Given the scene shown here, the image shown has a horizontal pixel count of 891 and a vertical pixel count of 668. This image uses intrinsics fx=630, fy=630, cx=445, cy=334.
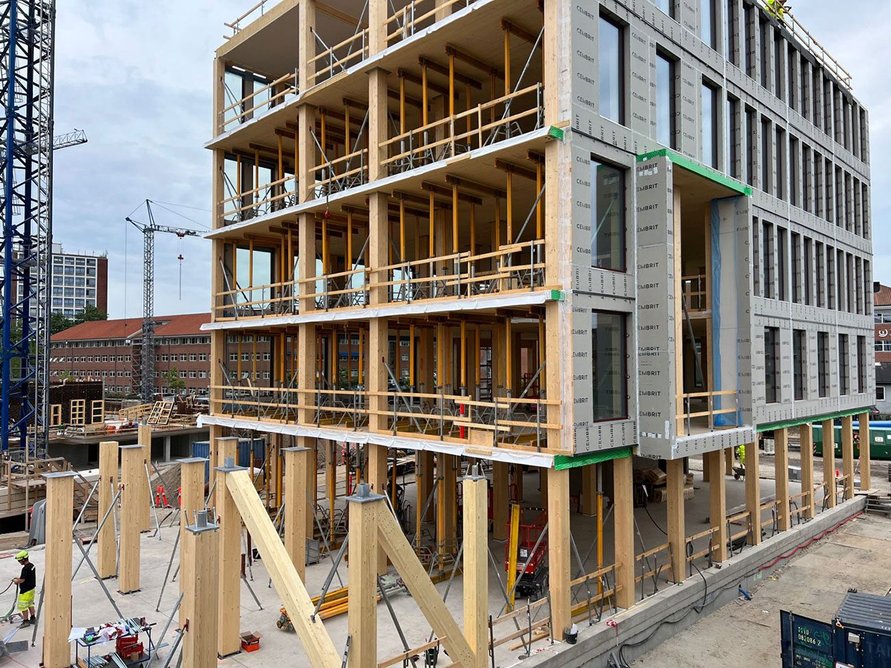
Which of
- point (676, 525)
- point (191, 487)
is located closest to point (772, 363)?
point (676, 525)

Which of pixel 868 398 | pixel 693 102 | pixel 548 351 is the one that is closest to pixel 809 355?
pixel 868 398

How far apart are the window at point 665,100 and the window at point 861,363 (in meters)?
17.0

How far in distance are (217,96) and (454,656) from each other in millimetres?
21869

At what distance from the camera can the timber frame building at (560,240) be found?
45.0ft

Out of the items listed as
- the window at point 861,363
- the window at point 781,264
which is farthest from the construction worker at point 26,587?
the window at point 861,363

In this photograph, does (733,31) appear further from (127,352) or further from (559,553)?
(127,352)

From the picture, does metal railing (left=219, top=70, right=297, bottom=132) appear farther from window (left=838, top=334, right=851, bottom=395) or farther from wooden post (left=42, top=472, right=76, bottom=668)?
window (left=838, top=334, right=851, bottom=395)

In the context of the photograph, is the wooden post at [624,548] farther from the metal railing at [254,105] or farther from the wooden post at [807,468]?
the metal railing at [254,105]

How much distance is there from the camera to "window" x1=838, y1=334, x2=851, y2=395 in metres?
25.7

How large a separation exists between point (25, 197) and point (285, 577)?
36.8 meters

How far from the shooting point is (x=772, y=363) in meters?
20.2

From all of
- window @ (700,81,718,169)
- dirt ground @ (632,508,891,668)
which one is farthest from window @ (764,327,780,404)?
window @ (700,81,718,169)

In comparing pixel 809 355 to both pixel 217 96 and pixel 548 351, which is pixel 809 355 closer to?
pixel 548 351

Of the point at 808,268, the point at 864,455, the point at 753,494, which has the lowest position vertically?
the point at 864,455
